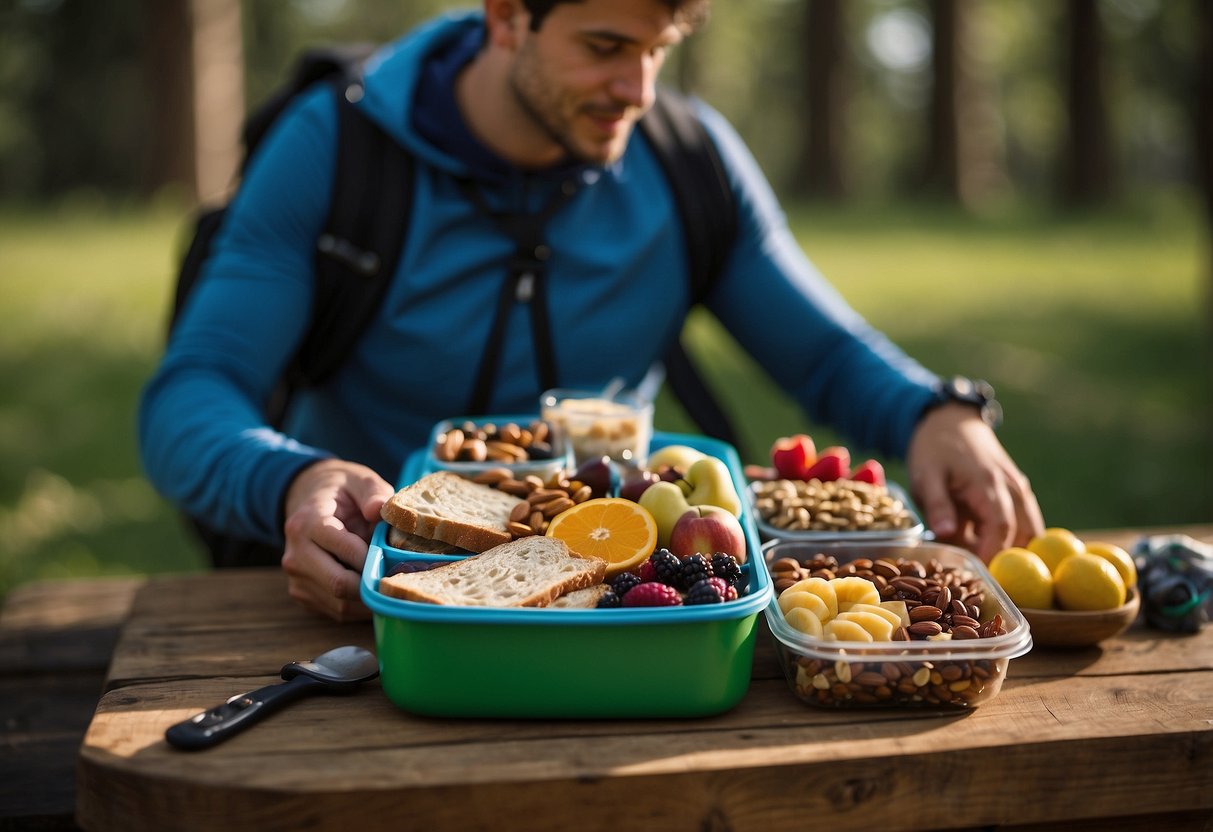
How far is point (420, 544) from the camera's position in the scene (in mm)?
1708

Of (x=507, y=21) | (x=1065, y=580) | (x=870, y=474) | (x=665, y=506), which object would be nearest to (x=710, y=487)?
(x=665, y=506)

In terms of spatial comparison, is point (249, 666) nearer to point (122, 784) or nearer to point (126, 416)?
point (122, 784)

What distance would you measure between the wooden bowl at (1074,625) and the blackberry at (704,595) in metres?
0.58

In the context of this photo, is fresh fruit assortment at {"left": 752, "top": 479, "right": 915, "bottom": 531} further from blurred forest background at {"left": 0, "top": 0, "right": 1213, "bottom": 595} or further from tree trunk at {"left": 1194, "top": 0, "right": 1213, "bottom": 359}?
tree trunk at {"left": 1194, "top": 0, "right": 1213, "bottom": 359}

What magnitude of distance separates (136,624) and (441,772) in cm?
84

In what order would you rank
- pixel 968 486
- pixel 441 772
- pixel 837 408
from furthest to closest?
pixel 837 408 < pixel 968 486 < pixel 441 772

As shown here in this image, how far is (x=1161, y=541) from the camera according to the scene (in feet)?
7.04

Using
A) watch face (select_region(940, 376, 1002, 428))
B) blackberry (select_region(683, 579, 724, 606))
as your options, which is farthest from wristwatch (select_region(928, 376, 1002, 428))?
blackberry (select_region(683, 579, 724, 606))

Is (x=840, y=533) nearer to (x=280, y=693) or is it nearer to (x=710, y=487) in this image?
(x=710, y=487)

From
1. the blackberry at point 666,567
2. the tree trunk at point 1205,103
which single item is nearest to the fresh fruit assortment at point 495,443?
the blackberry at point 666,567

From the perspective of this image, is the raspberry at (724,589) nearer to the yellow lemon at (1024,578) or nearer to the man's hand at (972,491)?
the yellow lemon at (1024,578)

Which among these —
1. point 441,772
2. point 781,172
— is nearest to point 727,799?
point 441,772

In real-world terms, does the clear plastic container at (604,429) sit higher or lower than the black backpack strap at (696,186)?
lower

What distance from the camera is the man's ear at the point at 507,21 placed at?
2514mm
